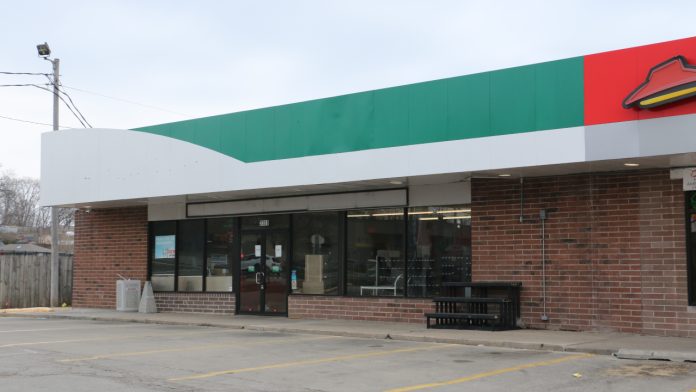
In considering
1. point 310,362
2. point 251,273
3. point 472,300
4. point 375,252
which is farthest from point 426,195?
point 310,362

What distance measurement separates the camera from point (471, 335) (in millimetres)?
14844

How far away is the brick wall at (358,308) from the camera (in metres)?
17.7

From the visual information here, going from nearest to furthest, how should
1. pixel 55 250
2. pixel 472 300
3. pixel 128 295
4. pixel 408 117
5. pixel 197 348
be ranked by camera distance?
pixel 197 348 < pixel 472 300 < pixel 408 117 < pixel 128 295 < pixel 55 250

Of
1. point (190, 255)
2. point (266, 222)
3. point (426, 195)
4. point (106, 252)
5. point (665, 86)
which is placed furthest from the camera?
point (106, 252)

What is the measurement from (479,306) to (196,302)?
9196 mm

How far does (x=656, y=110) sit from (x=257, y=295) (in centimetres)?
1175

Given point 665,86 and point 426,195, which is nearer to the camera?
point 665,86

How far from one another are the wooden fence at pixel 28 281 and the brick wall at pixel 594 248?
16.9m

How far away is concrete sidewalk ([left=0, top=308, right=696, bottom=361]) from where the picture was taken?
12.4 meters

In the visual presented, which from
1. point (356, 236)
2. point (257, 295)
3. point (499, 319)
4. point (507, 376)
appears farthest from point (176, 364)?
point (257, 295)

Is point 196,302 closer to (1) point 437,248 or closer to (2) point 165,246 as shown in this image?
(2) point 165,246

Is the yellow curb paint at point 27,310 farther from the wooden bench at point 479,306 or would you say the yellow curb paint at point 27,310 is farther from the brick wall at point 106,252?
the wooden bench at point 479,306

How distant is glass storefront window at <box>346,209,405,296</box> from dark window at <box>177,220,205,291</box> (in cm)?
543

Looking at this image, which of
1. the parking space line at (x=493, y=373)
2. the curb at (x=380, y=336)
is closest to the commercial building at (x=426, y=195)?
the curb at (x=380, y=336)
